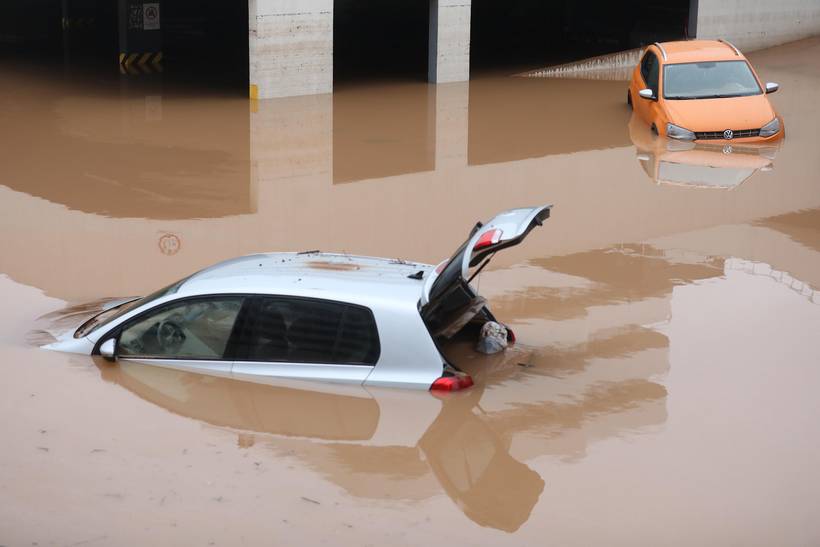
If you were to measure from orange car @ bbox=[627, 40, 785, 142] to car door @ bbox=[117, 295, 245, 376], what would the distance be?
11.5 meters

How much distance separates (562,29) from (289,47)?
16421mm

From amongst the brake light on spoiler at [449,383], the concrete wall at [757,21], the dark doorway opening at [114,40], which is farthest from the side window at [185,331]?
the concrete wall at [757,21]

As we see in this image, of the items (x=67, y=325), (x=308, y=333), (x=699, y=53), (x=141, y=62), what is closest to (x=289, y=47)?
(x=141, y=62)

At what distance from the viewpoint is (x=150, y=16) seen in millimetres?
27047

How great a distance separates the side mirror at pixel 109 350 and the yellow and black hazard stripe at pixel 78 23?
92.1 feet

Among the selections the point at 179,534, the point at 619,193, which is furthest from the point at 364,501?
A: the point at 619,193

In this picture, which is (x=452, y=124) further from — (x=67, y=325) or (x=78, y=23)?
(x=78, y=23)

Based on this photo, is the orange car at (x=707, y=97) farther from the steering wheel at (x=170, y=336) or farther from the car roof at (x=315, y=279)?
the steering wheel at (x=170, y=336)

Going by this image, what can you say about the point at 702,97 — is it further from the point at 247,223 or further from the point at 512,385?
the point at 512,385

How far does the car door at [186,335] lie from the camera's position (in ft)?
26.8

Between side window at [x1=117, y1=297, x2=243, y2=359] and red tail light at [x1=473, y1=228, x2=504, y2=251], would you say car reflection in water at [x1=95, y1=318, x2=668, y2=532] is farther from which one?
red tail light at [x1=473, y1=228, x2=504, y2=251]

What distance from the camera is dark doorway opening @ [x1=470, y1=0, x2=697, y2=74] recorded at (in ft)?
99.9

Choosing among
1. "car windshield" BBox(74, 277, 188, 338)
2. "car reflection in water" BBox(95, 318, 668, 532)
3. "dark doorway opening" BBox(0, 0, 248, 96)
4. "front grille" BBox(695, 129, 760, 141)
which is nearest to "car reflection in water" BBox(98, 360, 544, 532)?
"car reflection in water" BBox(95, 318, 668, 532)

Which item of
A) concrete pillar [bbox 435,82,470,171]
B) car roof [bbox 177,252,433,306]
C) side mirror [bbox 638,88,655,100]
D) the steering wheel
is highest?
side mirror [bbox 638,88,655,100]
